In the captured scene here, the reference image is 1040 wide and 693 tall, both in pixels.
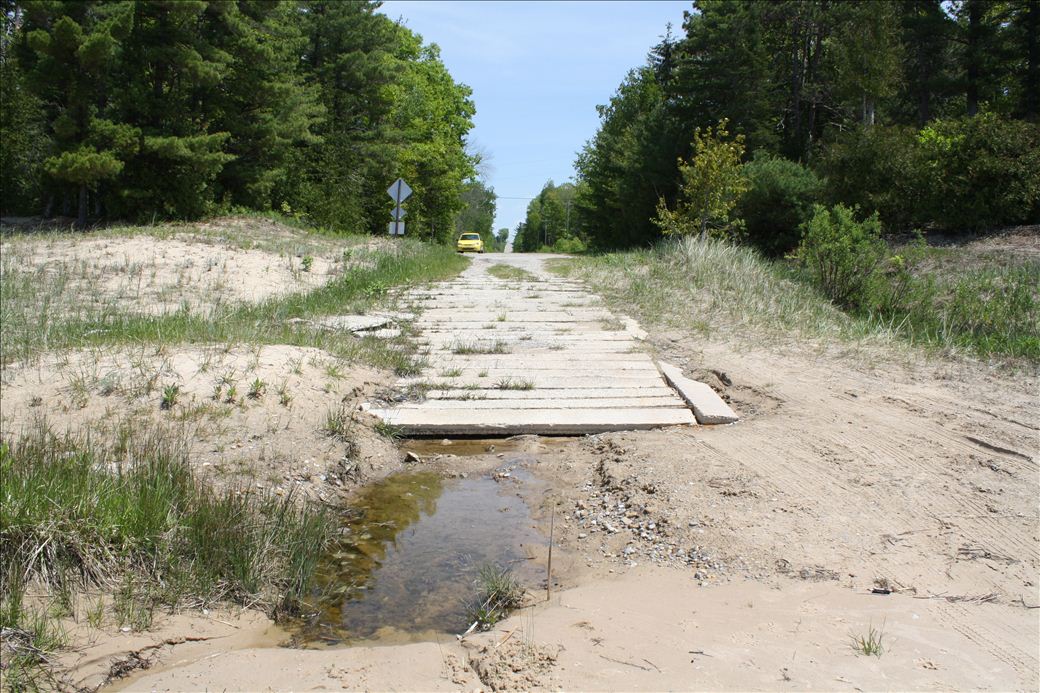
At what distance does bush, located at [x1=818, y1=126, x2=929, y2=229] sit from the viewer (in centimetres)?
1953

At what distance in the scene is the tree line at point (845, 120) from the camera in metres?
18.4

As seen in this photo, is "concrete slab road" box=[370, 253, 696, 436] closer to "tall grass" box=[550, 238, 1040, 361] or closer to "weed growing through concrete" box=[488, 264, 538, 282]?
"tall grass" box=[550, 238, 1040, 361]

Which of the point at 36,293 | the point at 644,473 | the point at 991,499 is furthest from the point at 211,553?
the point at 36,293

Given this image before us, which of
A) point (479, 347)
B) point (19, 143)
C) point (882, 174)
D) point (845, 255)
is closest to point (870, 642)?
point (479, 347)

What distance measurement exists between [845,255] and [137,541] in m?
10.8

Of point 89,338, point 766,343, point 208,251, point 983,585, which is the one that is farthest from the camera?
point 208,251

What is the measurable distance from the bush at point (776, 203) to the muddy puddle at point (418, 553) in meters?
20.9

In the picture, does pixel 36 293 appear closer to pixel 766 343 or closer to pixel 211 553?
pixel 211 553

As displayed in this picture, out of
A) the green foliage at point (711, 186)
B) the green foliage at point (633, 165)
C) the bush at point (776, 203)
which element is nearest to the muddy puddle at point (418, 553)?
the green foliage at point (711, 186)

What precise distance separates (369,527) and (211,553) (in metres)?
1.12

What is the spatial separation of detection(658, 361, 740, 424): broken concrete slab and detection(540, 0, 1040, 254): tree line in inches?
557

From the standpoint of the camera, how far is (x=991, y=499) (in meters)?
4.45

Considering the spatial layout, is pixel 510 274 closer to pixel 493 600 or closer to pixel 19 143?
pixel 493 600

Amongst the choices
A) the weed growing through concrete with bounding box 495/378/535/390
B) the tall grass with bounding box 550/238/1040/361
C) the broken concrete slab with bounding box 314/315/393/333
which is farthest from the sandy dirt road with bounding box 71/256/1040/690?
the broken concrete slab with bounding box 314/315/393/333
